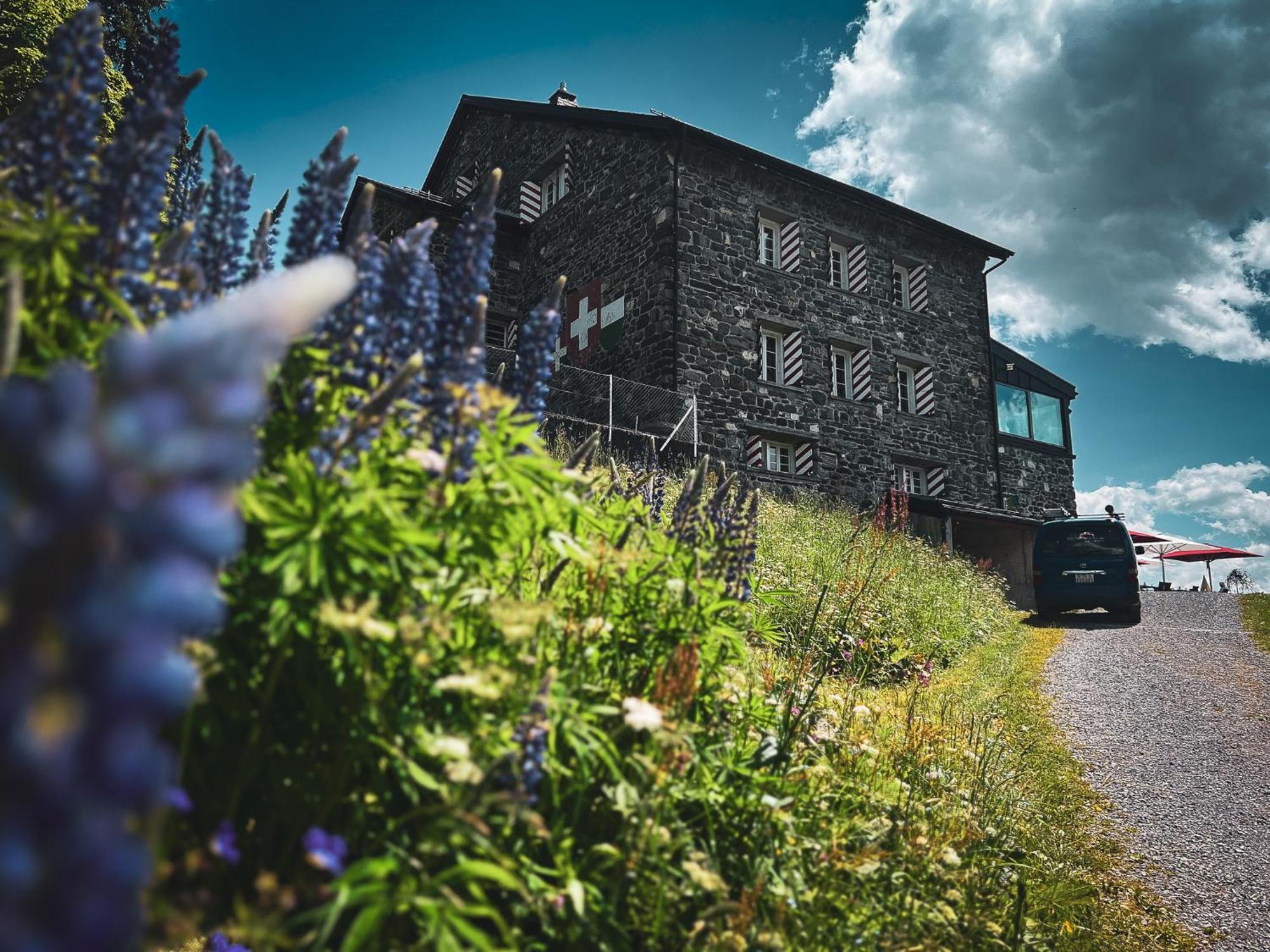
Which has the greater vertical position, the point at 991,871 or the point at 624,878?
the point at 624,878

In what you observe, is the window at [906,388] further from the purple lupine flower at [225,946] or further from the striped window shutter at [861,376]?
the purple lupine flower at [225,946]

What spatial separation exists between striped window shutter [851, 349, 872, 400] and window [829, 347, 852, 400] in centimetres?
11

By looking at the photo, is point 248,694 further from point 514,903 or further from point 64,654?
point 64,654

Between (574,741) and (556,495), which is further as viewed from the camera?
(556,495)

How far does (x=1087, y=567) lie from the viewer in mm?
15406

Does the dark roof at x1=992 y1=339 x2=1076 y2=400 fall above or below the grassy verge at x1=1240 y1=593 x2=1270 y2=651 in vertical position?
above

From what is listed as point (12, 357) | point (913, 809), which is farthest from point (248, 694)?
point (913, 809)

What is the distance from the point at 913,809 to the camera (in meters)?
3.43

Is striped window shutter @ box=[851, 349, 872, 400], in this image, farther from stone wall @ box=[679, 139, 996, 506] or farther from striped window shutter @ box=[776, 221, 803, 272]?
striped window shutter @ box=[776, 221, 803, 272]

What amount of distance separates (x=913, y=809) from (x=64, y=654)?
11.8 feet

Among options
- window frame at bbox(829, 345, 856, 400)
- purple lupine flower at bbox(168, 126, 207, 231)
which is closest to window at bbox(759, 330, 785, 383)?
window frame at bbox(829, 345, 856, 400)

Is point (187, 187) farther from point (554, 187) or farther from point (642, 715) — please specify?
point (554, 187)

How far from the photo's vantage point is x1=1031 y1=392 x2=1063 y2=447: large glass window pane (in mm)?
29156

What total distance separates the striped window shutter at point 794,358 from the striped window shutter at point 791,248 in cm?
193
